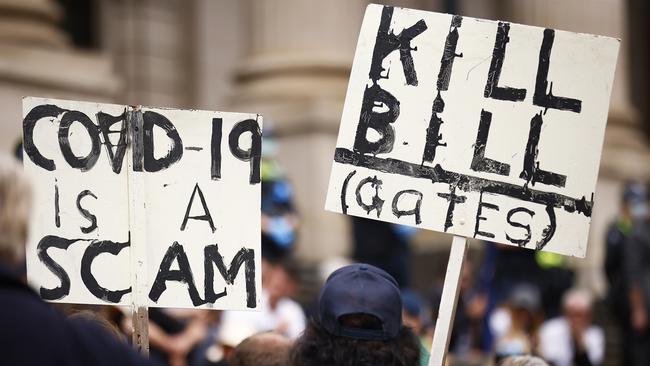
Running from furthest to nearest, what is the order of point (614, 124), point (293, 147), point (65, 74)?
point (614, 124)
point (293, 147)
point (65, 74)

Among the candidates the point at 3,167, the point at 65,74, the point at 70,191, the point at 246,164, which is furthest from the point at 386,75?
the point at 65,74

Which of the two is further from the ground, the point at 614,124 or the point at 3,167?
the point at 3,167

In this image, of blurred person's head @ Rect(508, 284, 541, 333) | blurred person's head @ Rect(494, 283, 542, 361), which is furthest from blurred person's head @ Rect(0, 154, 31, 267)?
blurred person's head @ Rect(508, 284, 541, 333)

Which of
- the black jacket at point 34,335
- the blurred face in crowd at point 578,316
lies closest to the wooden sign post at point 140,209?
the black jacket at point 34,335

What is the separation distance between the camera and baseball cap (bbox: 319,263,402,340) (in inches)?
157

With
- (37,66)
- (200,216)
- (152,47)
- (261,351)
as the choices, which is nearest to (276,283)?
(37,66)

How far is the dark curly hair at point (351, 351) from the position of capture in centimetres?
392

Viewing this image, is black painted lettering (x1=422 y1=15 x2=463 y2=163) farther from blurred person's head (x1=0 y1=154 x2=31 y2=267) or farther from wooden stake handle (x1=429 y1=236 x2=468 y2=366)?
blurred person's head (x1=0 y1=154 x2=31 y2=267)

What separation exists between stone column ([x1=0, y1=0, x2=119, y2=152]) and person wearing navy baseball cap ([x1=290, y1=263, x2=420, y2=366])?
7372mm

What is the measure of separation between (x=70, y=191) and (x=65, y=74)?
6.96 meters

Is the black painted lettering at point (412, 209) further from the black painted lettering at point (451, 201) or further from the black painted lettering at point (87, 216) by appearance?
the black painted lettering at point (87, 216)

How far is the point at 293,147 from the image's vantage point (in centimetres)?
1298

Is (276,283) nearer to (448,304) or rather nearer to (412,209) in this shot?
(412,209)

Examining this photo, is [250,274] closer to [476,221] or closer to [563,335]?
[476,221]
